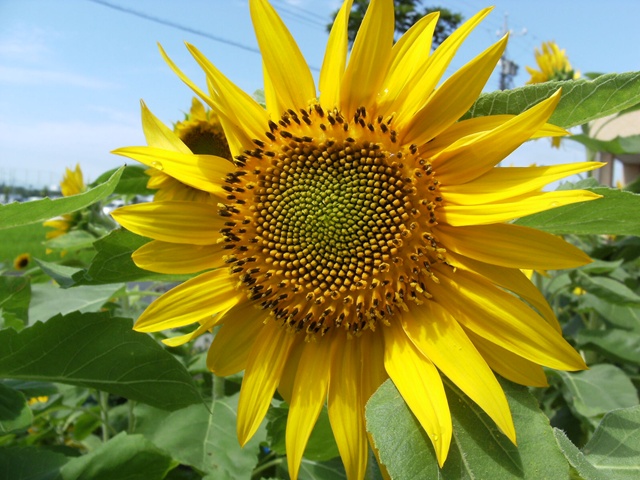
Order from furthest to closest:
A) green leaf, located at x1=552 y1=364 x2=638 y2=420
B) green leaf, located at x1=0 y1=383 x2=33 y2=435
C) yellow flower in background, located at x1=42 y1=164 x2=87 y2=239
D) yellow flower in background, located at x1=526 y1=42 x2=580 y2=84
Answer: yellow flower in background, located at x1=526 y1=42 x2=580 y2=84, yellow flower in background, located at x1=42 y1=164 x2=87 y2=239, green leaf, located at x1=552 y1=364 x2=638 y2=420, green leaf, located at x1=0 y1=383 x2=33 y2=435

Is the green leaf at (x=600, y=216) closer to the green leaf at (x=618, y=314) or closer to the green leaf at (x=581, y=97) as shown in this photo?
the green leaf at (x=581, y=97)

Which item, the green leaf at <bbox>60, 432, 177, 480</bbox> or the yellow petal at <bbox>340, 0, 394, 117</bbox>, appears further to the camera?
the green leaf at <bbox>60, 432, 177, 480</bbox>

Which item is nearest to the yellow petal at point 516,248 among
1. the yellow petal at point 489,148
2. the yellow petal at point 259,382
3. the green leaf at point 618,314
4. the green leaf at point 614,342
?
the yellow petal at point 489,148

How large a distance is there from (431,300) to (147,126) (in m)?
0.77

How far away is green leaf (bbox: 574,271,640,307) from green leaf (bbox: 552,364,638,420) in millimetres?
269

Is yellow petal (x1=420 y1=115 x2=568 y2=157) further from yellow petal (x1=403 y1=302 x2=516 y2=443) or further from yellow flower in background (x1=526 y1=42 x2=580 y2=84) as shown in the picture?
yellow flower in background (x1=526 y1=42 x2=580 y2=84)

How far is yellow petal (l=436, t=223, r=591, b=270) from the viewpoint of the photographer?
1124 mm

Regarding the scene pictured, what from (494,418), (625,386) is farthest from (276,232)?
(625,386)

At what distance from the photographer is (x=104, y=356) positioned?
1438 millimetres

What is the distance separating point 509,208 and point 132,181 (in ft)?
5.31

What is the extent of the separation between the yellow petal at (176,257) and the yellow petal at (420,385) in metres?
0.42

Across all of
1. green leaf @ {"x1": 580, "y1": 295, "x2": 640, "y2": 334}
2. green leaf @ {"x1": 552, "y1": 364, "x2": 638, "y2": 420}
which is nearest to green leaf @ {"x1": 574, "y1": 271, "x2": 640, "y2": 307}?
green leaf @ {"x1": 580, "y1": 295, "x2": 640, "y2": 334}

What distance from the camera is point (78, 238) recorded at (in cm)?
293

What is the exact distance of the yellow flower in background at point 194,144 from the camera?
2.23 metres
